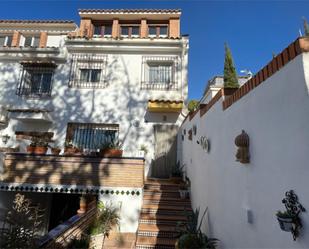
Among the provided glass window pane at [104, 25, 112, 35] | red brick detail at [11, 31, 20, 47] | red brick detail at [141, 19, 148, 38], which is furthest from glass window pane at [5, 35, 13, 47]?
red brick detail at [141, 19, 148, 38]

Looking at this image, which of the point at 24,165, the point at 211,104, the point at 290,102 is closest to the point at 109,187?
Answer: the point at 24,165

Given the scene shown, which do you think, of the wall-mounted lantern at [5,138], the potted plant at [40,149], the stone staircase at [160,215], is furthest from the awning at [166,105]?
the wall-mounted lantern at [5,138]

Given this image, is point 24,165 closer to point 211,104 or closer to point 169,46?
point 211,104

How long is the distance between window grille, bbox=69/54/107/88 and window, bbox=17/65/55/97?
1728mm

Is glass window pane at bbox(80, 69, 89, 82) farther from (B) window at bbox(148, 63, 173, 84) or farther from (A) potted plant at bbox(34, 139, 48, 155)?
(A) potted plant at bbox(34, 139, 48, 155)

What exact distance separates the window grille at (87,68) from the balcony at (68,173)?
7.24 m

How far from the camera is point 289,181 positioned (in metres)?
2.56

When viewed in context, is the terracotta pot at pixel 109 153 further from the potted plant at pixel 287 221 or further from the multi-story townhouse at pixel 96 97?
the potted plant at pixel 287 221

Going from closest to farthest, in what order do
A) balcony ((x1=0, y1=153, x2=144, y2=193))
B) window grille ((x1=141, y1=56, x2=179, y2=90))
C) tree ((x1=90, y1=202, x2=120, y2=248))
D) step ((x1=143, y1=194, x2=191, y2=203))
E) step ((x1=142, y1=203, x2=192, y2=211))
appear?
tree ((x1=90, y1=202, x2=120, y2=248))
step ((x1=142, y1=203, x2=192, y2=211))
balcony ((x1=0, y1=153, x2=144, y2=193))
step ((x1=143, y1=194, x2=191, y2=203))
window grille ((x1=141, y1=56, x2=179, y2=90))

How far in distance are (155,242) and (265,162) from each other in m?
6.49

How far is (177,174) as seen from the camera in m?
12.5

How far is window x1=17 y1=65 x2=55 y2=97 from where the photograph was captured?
15.1 meters

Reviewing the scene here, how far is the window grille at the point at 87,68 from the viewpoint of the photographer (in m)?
15.2

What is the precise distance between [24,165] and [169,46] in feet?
40.1
